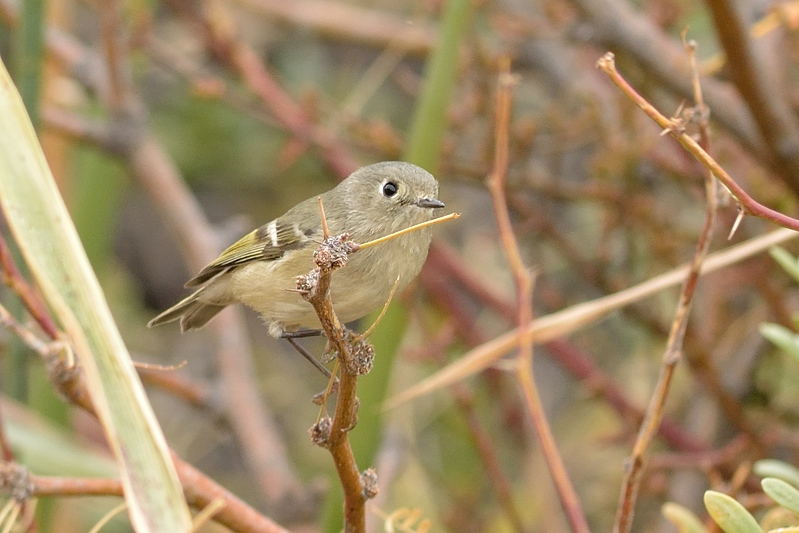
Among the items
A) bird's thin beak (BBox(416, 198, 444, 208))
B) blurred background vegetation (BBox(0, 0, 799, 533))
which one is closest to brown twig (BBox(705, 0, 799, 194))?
blurred background vegetation (BBox(0, 0, 799, 533))

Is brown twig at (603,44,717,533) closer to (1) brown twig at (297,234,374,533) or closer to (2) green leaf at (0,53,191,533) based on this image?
(1) brown twig at (297,234,374,533)

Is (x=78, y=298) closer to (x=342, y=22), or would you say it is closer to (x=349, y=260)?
(x=349, y=260)

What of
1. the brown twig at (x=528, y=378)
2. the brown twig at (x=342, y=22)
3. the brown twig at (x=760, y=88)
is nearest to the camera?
the brown twig at (x=528, y=378)

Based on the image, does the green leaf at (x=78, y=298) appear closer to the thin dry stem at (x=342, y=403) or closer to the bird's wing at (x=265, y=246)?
the thin dry stem at (x=342, y=403)

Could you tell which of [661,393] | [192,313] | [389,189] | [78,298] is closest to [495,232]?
[192,313]

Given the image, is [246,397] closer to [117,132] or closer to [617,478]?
[117,132]

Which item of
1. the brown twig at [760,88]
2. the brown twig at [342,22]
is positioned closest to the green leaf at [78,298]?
the brown twig at [760,88]

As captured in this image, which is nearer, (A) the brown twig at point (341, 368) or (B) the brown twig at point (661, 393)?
(A) the brown twig at point (341, 368)
